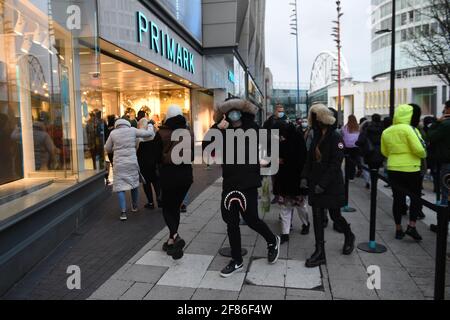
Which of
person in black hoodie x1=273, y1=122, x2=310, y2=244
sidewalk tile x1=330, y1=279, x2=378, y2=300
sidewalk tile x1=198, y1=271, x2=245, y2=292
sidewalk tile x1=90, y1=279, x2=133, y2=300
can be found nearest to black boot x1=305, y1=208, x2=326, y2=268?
sidewalk tile x1=330, y1=279, x2=378, y2=300

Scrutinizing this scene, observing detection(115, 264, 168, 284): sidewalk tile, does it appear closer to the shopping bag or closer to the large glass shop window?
the large glass shop window

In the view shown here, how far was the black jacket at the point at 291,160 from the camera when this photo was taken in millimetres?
5078

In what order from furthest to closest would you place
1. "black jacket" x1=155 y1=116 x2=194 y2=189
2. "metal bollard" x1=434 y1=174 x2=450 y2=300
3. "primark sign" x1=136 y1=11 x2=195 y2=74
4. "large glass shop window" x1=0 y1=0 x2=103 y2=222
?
"primark sign" x1=136 y1=11 x2=195 y2=74 < "large glass shop window" x1=0 y1=0 x2=103 y2=222 < "black jacket" x1=155 y1=116 x2=194 y2=189 < "metal bollard" x1=434 y1=174 x2=450 y2=300

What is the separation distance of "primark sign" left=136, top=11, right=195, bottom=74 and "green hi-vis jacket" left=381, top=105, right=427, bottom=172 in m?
8.26

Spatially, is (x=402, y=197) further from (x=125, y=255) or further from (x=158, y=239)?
(x=125, y=255)

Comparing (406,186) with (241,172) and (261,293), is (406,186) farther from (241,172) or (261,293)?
(261,293)

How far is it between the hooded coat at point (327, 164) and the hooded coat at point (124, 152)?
2940mm

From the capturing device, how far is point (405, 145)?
5.06 meters

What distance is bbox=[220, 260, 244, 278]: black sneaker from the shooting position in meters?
4.05

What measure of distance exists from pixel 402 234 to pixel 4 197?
5206 millimetres

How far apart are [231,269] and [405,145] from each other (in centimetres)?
282

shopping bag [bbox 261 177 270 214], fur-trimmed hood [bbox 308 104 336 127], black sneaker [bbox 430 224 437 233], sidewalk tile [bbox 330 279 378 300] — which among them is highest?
fur-trimmed hood [bbox 308 104 336 127]

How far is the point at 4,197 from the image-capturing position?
192 inches

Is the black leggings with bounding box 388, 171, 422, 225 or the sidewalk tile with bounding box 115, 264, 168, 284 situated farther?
the black leggings with bounding box 388, 171, 422, 225
